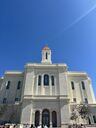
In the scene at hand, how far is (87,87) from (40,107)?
13871mm

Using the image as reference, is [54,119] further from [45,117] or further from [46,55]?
[46,55]

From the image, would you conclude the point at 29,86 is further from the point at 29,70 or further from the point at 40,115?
the point at 40,115

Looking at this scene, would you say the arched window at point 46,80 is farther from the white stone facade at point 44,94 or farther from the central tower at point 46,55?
the central tower at point 46,55

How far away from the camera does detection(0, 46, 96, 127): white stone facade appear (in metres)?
33.0

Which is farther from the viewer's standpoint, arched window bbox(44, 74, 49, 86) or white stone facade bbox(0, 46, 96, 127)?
arched window bbox(44, 74, 49, 86)

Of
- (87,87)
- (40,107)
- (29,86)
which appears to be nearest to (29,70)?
(29,86)

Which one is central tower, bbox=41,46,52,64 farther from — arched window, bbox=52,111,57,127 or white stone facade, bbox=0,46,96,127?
arched window, bbox=52,111,57,127

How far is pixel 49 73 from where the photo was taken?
3922 centimetres

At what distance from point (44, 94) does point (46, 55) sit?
14425 millimetres

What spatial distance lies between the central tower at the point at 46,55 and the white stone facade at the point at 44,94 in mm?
862

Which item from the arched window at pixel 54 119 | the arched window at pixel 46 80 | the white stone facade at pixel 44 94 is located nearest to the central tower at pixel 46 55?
the white stone facade at pixel 44 94

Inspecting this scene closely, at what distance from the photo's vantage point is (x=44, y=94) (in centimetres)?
3594

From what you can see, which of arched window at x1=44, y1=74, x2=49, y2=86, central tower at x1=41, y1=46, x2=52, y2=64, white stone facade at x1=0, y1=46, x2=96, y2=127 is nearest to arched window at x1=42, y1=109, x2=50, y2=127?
white stone facade at x1=0, y1=46, x2=96, y2=127

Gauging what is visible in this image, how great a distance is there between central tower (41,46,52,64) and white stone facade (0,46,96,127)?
862 mm
